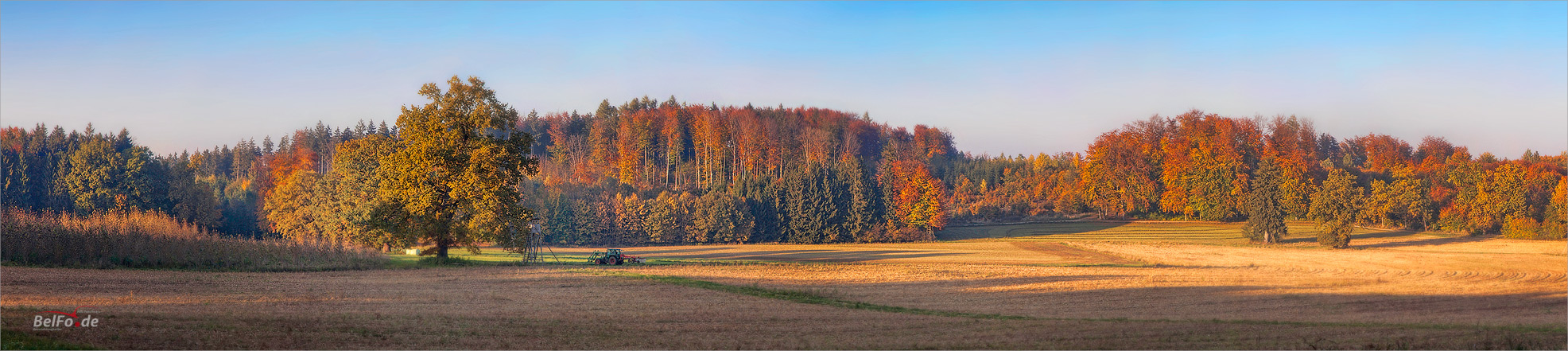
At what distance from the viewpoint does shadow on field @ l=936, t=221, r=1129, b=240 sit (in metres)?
84.7

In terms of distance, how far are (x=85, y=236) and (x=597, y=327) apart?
22896mm

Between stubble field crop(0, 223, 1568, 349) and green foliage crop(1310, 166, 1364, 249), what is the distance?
2188 centimetres

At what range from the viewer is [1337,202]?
6931 cm

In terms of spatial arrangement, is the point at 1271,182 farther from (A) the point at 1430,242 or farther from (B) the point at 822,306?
(B) the point at 822,306

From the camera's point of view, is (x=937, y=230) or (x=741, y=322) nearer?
(x=741, y=322)

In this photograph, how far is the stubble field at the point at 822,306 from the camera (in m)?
17.0

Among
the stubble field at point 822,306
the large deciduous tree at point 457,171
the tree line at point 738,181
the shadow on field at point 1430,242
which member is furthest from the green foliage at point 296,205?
the shadow on field at point 1430,242

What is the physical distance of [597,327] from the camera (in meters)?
18.9

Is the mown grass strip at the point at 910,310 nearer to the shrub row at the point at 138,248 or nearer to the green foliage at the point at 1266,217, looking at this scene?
the shrub row at the point at 138,248

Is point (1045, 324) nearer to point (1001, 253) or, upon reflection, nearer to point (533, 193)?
point (1001, 253)

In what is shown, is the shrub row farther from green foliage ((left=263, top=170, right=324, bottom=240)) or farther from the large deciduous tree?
green foliage ((left=263, top=170, right=324, bottom=240))

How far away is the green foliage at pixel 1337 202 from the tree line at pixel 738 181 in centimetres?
31

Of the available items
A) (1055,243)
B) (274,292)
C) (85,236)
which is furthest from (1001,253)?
(85,236)

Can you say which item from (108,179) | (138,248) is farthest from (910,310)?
(108,179)
